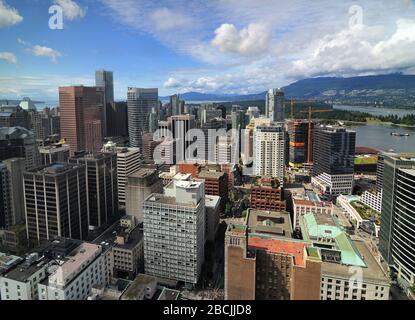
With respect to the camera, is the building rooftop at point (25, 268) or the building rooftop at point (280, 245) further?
the building rooftop at point (280, 245)

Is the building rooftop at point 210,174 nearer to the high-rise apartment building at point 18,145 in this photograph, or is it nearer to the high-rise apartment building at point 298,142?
the high-rise apartment building at point 18,145

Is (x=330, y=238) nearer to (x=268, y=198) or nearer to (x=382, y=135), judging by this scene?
(x=268, y=198)

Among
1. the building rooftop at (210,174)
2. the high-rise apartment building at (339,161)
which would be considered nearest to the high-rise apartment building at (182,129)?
the building rooftop at (210,174)

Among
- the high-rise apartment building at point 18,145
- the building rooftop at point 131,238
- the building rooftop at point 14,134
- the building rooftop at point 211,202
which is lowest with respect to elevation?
the building rooftop at point 131,238
